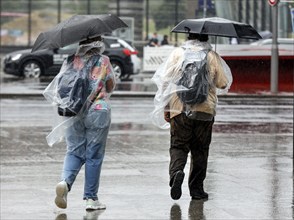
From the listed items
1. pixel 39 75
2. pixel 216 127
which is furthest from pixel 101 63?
pixel 39 75

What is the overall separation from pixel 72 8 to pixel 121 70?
16538 millimetres

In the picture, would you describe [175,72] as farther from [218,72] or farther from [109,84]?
[109,84]

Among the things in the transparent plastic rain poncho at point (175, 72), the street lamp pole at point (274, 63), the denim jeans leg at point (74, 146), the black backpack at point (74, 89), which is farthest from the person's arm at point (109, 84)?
the street lamp pole at point (274, 63)

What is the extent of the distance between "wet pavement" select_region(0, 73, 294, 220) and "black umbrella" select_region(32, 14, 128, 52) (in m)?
1.52

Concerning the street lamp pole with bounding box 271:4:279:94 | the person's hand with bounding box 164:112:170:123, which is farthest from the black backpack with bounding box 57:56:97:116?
the street lamp pole with bounding box 271:4:279:94

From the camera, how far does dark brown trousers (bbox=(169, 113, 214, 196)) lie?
372 inches

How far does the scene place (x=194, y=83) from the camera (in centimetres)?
934

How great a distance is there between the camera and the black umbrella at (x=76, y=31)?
345 inches

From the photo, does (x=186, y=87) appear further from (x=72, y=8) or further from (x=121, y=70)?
(x=72, y=8)

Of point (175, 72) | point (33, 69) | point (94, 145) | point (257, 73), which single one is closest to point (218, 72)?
point (175, 72)

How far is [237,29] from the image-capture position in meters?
9.70

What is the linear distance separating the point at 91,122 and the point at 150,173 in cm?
264

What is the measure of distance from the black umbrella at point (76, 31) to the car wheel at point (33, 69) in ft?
78.7

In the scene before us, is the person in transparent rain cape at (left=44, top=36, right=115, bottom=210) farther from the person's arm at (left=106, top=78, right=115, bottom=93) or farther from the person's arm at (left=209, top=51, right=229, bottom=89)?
the person's arm at (left=209, top=51, right=229, bottom=89)
